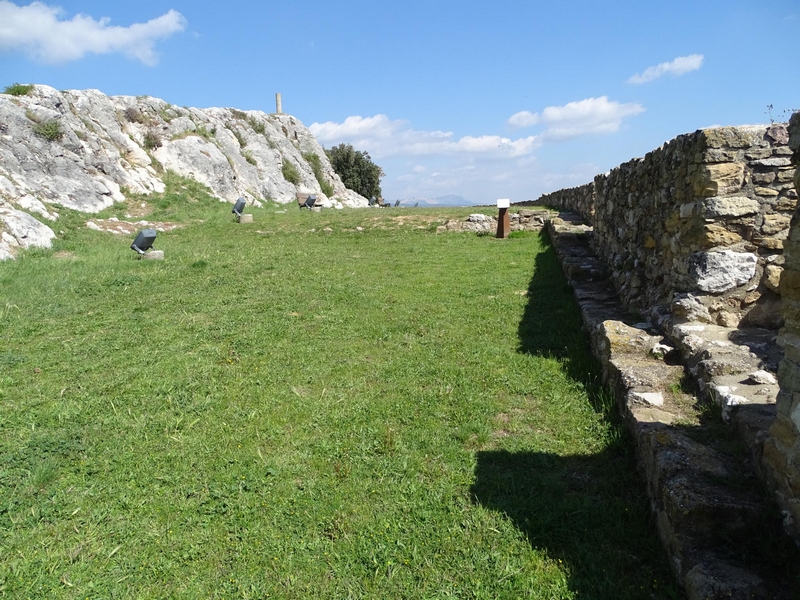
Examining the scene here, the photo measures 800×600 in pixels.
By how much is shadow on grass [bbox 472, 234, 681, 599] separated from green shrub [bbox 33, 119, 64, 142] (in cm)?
2114

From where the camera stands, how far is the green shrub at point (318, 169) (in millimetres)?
36250

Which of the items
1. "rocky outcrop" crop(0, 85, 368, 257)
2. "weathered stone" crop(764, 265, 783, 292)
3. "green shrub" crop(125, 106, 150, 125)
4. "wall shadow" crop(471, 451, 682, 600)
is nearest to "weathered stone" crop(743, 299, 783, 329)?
"weathered stone" crop(764, 265, 783, 292)

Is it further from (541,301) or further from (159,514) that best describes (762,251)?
(159,514)

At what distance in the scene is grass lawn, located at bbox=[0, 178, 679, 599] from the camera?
2.58 m

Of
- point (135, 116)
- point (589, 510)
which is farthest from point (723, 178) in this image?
point (135, 116)

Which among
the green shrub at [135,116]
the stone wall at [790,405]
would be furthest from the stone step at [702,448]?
the green shrub at [135,116]

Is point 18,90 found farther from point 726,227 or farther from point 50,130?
point 726,227

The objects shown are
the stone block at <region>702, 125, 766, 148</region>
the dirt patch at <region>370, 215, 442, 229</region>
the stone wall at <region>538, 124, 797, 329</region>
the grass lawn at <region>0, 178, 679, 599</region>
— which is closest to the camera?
the grass lawn at <region>0, 178, 679, 599</region>

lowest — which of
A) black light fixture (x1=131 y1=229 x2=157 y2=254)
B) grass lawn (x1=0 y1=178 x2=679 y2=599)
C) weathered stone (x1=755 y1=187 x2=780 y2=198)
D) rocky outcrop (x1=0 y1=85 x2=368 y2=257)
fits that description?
grass lawn (x1=0 y1=178 x2=679 y2=599)

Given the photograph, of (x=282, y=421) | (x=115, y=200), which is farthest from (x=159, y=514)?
(x=115, y=200)

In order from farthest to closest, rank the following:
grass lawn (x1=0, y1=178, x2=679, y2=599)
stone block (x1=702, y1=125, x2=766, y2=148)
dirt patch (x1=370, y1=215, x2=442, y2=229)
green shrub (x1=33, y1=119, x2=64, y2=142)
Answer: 1. green shrub (x1=33, y1=119, x2=64, y2=142)
2. dirt patch (x1=370, y1=215, x2=442, y2=229)
3. stone block (x1=702, y1=125, x2=766, y2=148)
4. grass lawn (x1=0, y1=178, x2=679, y2=599)

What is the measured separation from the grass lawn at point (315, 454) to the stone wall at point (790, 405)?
25.4 inches

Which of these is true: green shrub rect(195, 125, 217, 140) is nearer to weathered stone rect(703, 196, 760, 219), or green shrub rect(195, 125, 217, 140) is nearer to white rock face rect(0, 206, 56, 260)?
white rock face rect(0, 206, 56, 260)

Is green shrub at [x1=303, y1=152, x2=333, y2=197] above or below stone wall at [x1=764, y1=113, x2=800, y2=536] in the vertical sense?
above
